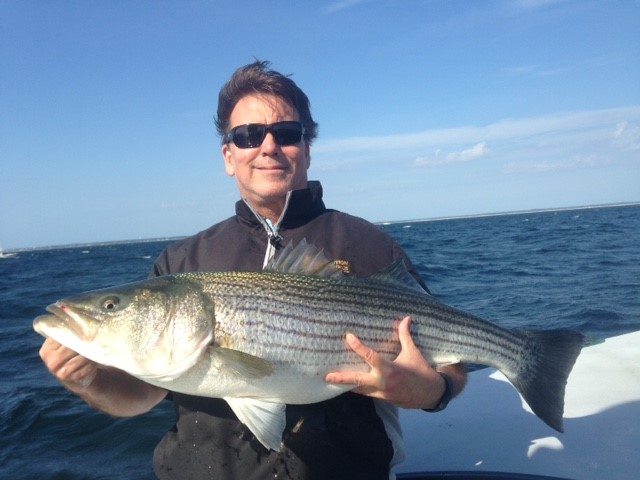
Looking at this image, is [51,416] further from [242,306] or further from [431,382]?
[431,382]

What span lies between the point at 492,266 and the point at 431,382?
73.7 feet

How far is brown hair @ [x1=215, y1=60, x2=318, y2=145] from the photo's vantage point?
13.1 ft

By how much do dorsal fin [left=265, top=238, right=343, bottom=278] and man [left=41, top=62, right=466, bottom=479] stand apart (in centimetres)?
28

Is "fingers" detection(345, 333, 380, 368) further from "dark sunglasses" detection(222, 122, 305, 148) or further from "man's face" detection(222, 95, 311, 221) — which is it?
"dark sunglasses" detection(222, 122, 305, 148)

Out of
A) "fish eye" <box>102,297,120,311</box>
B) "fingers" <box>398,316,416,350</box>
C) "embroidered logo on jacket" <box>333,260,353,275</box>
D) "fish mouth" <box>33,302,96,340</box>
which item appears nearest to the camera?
"fish mouth" <box>33,302,96,340</box>

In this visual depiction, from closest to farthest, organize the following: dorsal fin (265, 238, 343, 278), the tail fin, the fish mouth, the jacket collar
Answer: the fish mouth → dorsal fin (265, 238, 343, 278) → the tail fin → the jacket collar

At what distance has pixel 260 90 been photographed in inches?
157

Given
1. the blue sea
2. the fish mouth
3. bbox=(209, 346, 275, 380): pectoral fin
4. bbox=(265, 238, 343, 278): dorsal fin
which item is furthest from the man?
the blue sea

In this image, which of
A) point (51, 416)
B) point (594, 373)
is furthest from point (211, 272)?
point (51, 416)

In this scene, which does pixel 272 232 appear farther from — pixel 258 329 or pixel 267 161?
pixel 258 329

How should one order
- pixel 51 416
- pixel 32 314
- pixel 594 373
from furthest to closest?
1. pixel 32 314
2. pixel 51 416
3. pixel 594 373

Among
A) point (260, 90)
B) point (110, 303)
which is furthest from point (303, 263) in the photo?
point (260, 90)

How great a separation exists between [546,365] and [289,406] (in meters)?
2.03

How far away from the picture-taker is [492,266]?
24250 mm
